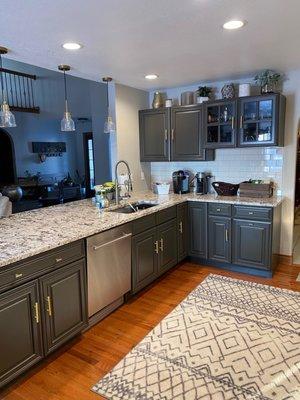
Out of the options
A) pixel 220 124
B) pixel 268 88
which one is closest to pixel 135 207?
pixel 220 124

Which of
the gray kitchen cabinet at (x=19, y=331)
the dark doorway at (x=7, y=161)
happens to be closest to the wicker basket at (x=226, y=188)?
the gray kitchen cabinet at (x=19, y=331)

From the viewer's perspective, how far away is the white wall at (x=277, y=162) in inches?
147

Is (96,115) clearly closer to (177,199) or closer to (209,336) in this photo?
(177,199)

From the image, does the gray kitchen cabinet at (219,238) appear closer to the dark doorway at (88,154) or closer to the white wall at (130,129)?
the white wall at (130,129)

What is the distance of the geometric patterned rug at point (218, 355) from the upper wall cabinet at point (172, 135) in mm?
1956

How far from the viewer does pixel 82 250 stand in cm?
241

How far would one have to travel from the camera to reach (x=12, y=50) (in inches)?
104

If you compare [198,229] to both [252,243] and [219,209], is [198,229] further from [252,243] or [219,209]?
[252,243]

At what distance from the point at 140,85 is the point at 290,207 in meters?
2.59

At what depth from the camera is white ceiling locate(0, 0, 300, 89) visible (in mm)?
1909

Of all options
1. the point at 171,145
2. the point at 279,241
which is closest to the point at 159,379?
the point at 279,241

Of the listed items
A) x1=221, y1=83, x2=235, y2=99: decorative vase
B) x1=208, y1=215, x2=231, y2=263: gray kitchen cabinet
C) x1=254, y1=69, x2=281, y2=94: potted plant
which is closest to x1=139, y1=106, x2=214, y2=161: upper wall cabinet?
x1=221, y1=83, x2=235, y2=99: decorative vase

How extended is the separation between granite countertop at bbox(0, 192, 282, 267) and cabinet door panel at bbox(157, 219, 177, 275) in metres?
0.27

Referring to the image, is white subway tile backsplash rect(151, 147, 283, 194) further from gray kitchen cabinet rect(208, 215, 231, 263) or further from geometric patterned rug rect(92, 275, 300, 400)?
geometric patterned rug rect(92, 275, 300, 400)
